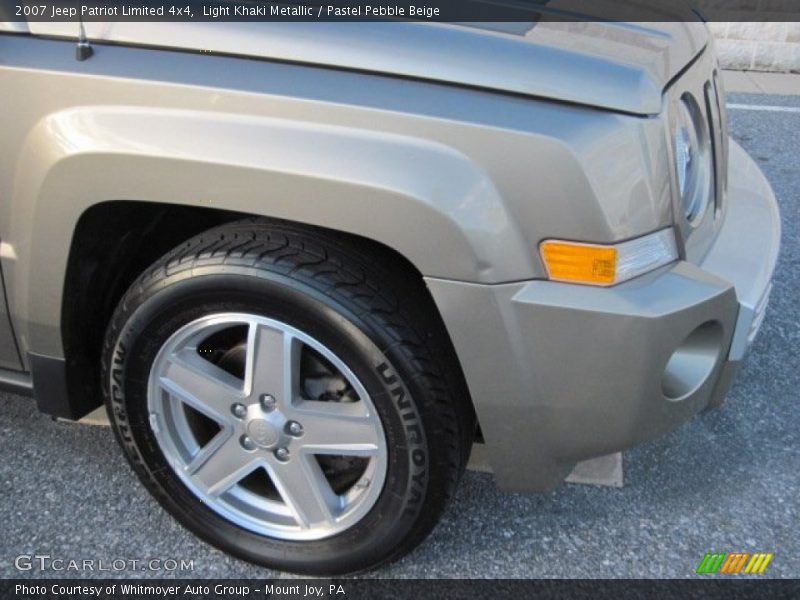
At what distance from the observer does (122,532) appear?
7.58ft

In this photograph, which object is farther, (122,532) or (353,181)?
(122,532)

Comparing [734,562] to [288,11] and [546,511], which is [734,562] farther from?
[288,11]

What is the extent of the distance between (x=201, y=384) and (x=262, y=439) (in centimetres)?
20

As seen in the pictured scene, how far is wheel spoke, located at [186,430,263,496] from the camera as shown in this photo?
2096 millimetres

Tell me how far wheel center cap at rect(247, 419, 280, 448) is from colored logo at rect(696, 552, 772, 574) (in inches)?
44.7

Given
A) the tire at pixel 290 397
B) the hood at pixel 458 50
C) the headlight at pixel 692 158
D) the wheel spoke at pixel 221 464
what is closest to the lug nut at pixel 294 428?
the tire at pixel 290 397

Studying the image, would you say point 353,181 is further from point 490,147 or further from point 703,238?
point 703,238

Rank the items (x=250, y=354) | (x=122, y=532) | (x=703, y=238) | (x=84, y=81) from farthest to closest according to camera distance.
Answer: (x=122, y=532) → (x=703, y=238) → (x=250, y=354) → (x=84, y=81)

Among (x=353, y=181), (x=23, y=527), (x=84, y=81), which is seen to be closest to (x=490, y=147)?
(x=353, y=181)

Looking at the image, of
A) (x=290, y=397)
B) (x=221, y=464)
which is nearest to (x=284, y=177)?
(x=290, y=397)

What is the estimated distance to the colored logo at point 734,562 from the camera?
2.20m

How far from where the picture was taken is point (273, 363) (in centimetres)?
194

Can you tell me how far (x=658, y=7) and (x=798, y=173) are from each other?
8.92 feet

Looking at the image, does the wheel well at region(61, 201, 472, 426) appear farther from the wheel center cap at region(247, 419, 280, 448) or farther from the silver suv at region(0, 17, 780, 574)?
the wheel center cap at region(247, 419, 280, 448)
